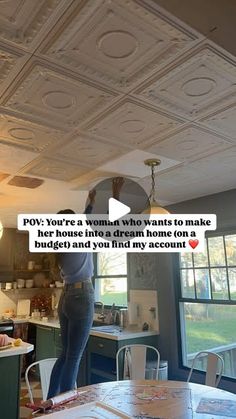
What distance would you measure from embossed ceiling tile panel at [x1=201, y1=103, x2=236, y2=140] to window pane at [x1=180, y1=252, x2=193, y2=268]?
2045mm

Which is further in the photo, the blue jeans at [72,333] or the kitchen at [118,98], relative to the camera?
the blue jeans at [72,333]

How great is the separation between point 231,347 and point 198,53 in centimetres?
296

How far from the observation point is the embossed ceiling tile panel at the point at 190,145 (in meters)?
2.10

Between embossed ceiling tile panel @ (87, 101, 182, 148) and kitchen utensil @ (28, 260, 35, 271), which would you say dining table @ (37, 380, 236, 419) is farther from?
kitchen utensil @ (28, 260, 35, 271)

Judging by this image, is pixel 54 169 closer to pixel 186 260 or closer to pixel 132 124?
pixel 132 124

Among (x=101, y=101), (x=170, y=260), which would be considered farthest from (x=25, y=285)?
(x=101, y=101)

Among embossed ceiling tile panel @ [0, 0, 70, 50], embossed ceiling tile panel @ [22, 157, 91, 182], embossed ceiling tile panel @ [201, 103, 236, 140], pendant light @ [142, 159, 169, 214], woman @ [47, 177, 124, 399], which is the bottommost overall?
woman @ [47, 177, 124, 399]

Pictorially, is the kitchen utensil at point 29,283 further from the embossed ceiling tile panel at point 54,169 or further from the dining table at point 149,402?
the dining table at point 149,402

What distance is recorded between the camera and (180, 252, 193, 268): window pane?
151 inches

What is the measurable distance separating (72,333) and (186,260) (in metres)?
1.91

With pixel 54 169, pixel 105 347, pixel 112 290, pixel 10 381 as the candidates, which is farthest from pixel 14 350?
pixel 112 290

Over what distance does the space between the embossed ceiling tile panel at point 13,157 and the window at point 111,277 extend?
2.65 meters


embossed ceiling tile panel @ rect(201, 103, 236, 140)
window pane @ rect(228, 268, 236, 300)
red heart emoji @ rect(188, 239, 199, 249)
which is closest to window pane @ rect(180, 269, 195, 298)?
red heart emoji @ rect(188, 239, 199, 249)

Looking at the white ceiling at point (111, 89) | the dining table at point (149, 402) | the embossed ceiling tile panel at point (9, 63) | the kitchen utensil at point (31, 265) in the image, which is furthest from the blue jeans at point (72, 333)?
the kitchen utensil at point (31, 265)
